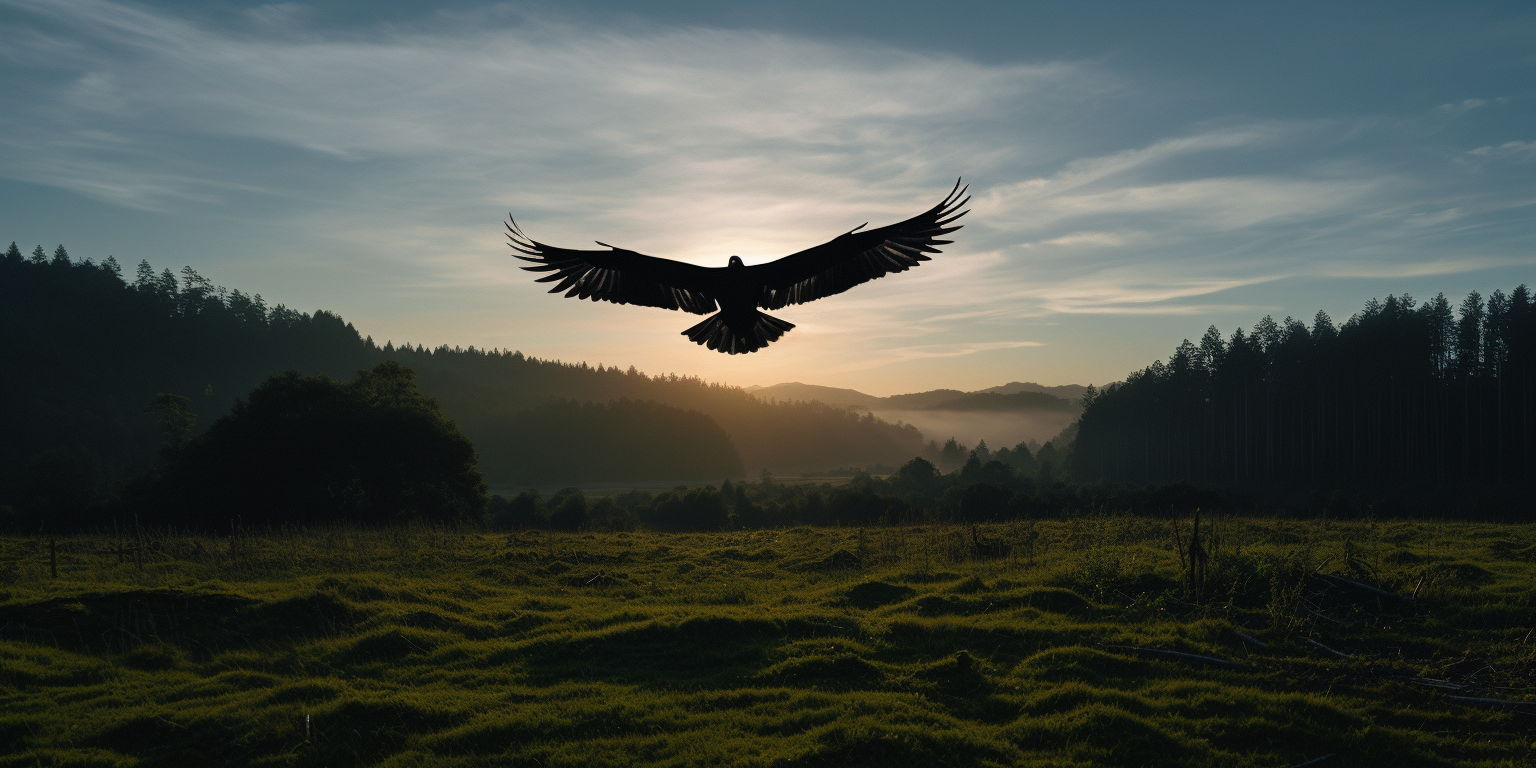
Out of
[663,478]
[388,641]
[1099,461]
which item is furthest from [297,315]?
[388,641]

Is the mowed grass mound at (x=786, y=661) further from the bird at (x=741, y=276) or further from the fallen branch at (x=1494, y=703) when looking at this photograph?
the bird at (x=741, y=276)

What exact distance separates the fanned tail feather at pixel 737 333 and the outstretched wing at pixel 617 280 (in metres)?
0.30

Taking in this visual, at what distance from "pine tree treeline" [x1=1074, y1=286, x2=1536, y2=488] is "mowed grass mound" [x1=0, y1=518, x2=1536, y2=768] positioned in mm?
39015

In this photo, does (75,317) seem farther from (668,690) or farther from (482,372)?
(668,690)

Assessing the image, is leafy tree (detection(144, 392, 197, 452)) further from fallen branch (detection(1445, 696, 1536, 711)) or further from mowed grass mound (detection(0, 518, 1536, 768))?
fallen branch (detection(1445, 696, 1536, 711))

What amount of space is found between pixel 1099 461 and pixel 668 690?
83.4 m

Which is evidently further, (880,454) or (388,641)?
(880,454)

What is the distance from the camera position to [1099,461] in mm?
84000

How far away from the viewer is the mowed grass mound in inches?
297

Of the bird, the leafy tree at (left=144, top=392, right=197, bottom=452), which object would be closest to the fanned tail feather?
the bird

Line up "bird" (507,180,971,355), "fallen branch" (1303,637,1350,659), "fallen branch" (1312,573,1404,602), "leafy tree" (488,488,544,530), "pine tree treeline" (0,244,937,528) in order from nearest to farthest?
"bird" (507,180,971,355) → "fallen branch" (1303,637,1350,659) → "fallen branch" (1312,573,1404,602) → "leafy tree" (488,488,544,530) → "pine tree treeline" (0,244,937,528)

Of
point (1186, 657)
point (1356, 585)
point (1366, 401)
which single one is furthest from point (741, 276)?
point (1366, 401)

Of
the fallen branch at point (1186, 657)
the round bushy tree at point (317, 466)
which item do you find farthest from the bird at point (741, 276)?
the round bushy tree at point (317, 466)

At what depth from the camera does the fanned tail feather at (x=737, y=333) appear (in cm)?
723
